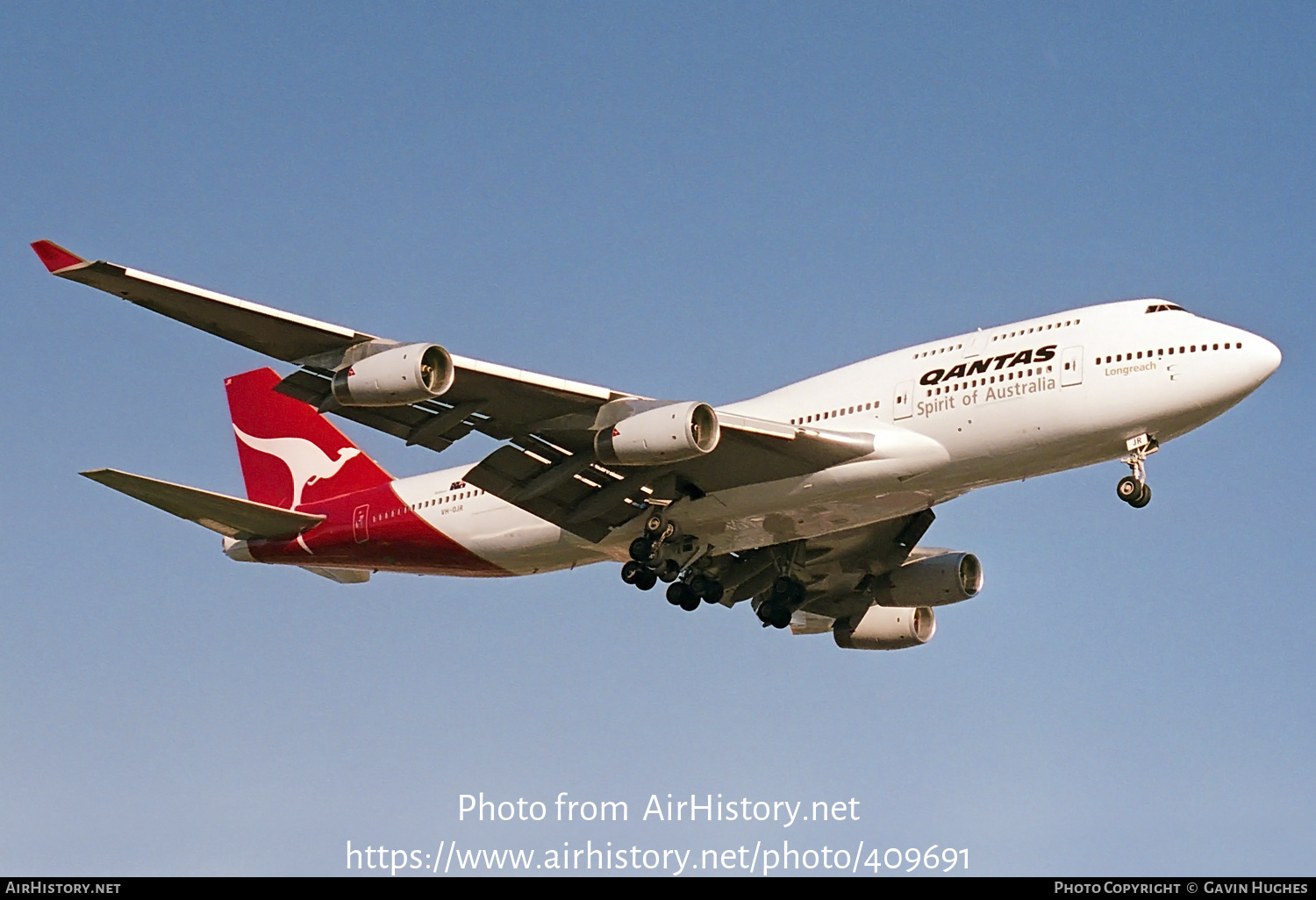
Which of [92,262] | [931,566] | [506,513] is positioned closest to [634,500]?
[506,513]

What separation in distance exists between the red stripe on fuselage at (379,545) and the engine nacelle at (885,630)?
1002 cm

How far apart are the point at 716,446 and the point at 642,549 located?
3.59 meters

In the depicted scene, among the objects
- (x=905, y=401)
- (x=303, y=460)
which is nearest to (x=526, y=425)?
(x=905, y=401)

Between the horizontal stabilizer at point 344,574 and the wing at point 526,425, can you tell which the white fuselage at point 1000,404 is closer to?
the wing at point 526,425

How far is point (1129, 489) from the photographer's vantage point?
31594 mm

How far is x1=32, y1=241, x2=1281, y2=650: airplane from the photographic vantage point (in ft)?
102

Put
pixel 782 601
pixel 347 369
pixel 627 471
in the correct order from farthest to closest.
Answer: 1. pixel 782 601
2. pixel 627 471
3. pixel 347 369

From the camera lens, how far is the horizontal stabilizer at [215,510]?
3475 cm

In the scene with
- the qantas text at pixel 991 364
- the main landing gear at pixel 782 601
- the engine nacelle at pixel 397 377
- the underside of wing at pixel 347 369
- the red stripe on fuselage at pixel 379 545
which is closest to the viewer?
the underside of wing at pixel 347 369

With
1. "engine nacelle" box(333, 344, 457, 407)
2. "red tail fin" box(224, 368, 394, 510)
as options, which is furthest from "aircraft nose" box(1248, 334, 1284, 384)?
"red tail fin" box(224, 368, 394, 510)

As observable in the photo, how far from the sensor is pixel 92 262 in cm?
2838

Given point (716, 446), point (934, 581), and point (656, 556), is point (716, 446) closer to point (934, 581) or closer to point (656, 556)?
point (656, 556)

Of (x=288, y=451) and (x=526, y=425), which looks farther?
(x=288, y=451)

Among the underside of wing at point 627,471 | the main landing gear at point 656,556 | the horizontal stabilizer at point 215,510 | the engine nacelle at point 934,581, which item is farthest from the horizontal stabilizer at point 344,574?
the engine nacelle at point 934,581
